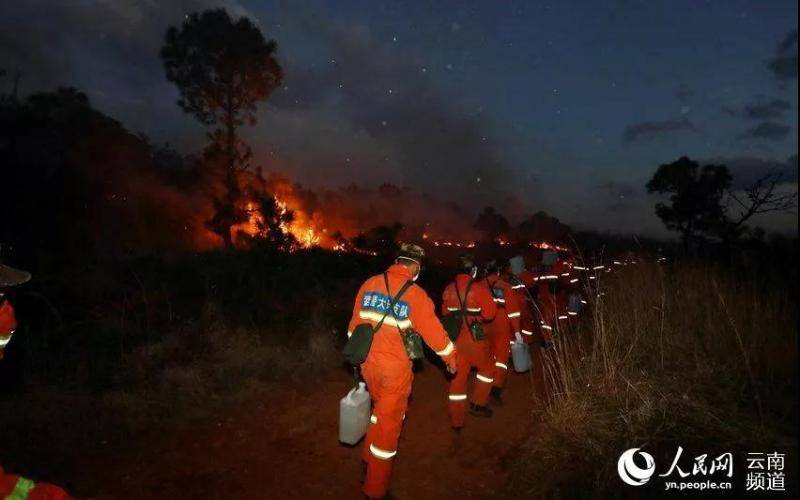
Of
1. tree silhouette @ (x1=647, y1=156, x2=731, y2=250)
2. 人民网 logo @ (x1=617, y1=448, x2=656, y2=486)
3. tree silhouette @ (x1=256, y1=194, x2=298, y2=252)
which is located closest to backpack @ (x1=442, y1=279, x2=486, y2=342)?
人民网 logo @ (x1=617, y1=448, x2=656, y2=486)

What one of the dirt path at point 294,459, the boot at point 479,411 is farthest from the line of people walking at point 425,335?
the dirt path at point 294,459

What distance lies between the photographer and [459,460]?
5395 millimetres

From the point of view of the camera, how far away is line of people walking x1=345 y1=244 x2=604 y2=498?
4344 mm

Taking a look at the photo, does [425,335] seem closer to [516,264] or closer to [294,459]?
[294,459]

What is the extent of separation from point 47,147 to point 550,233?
Result: 22.7 m

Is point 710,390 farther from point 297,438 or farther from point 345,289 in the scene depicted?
point 345,289

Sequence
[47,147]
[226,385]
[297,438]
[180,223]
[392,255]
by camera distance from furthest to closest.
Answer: [180,223]
[47,147]
[392,255]
[226,385]
[297,438]

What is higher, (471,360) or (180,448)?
(471,360)

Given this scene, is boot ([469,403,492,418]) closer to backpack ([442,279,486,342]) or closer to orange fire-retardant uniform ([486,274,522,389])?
orange fire-retardant uniform ([486,274,522,389])

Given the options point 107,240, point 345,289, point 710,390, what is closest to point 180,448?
point 710,390

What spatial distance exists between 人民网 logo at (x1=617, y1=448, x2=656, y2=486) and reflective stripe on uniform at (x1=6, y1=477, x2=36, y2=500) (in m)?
4.32

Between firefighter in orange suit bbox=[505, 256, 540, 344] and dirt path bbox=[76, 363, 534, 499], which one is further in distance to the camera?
firefighter in orange suit bbox=[505, 256, 540, 344]

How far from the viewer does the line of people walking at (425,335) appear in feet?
14.3

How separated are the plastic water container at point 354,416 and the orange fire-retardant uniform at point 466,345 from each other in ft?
5.71
